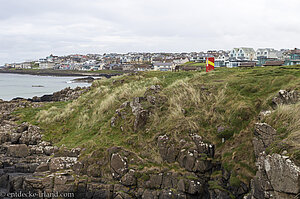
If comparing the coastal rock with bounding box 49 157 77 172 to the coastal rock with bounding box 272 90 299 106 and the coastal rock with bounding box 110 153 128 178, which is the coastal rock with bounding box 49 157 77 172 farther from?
the coastal rock with bounding box 272 90 299 106

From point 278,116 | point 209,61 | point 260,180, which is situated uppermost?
point 209,61

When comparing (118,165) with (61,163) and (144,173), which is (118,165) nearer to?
(144,173)

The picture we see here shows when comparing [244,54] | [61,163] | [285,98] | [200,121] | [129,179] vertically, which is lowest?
[129,179]

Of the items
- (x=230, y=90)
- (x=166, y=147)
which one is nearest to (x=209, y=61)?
(x=230, y=90)

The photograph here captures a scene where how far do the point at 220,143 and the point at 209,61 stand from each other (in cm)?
1705

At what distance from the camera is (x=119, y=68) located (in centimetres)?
14138

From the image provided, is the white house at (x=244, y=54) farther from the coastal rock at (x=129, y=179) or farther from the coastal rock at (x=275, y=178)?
the coastal rock at (x=275, y=178)

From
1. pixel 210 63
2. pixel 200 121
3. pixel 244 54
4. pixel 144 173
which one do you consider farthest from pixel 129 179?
pixel 244 54

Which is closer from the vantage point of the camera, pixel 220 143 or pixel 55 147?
pixel 220 143

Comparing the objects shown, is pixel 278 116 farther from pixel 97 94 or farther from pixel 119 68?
pixel 119 68

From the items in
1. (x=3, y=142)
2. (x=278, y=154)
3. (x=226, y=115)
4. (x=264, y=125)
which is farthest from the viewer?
(x=3, y=142)

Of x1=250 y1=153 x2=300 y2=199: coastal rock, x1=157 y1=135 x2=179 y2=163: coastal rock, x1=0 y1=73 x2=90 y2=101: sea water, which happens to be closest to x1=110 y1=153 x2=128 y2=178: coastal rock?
x1=157 y1=135 x2=179 y2=163: coastal rock

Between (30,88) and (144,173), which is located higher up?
(144,173)

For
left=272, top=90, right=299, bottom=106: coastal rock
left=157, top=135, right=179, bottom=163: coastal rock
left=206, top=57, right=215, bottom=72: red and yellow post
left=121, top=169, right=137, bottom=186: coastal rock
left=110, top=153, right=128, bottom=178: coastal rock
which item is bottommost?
left=121, top=169, right=137, bottom=186: coastal rock
